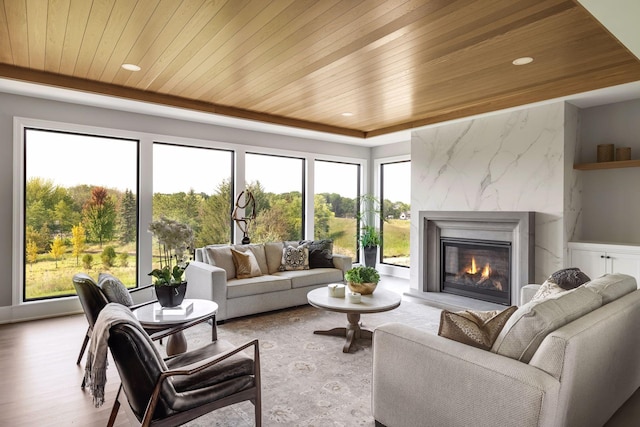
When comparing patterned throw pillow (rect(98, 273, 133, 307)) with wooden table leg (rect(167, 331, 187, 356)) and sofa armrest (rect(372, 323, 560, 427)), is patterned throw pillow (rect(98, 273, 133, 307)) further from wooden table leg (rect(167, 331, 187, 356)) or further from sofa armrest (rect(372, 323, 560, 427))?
sofa armrest (rect(372, 323, 560, 427))

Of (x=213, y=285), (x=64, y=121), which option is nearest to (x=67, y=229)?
(x=64, y=121)

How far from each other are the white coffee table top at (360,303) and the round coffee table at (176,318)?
0.99 meters

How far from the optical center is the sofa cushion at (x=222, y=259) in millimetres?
4781

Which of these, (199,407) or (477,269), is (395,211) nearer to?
(477,269)

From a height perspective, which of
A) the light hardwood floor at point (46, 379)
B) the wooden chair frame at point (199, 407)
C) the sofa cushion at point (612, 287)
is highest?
the sofa cushion at point (612, 287)

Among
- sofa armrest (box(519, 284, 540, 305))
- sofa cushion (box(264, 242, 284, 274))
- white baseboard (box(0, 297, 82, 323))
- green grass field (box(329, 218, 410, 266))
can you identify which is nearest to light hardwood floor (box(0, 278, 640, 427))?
white baseboard (box(0, 297, 82, 323))

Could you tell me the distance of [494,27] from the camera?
2805 mm

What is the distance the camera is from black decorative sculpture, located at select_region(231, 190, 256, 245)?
19.1 feet

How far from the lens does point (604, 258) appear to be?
13.8 feet

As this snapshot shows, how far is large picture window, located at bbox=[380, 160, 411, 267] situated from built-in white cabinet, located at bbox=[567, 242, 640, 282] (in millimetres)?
2977

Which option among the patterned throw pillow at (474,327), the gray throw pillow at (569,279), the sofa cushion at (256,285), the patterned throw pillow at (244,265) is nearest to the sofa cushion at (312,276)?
the sofa cushion at (256,285)

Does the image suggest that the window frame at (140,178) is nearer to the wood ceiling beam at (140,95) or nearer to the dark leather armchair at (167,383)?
the wood ceiling beam at (140,95)

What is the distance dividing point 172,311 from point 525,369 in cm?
250

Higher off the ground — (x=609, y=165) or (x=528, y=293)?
(x=609, y=165)
